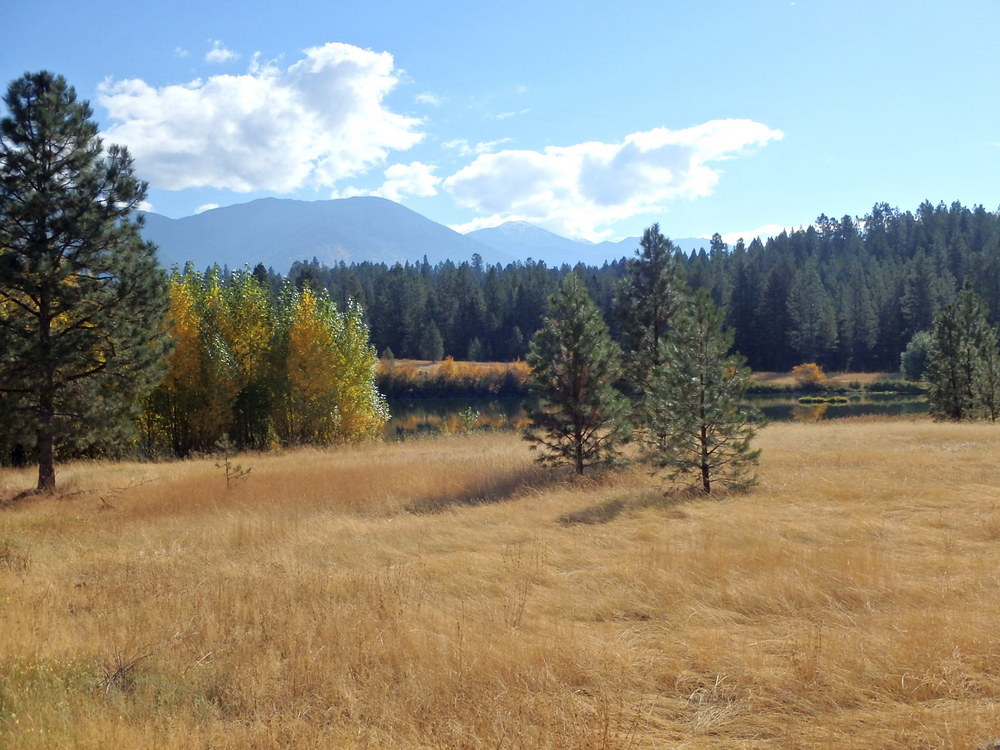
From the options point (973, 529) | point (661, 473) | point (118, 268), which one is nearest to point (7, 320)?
point (118, 268)

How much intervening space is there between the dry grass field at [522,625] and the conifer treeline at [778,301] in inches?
2285

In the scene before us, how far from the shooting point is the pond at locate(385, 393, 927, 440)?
46406mm

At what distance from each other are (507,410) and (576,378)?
4797 cm

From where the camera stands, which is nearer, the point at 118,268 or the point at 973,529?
the point at 973,529

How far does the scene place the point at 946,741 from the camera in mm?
3803

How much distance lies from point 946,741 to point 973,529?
22.0 ft

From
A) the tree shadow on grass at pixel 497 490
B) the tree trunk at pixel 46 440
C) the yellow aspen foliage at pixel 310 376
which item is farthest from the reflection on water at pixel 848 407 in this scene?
the tree trunk at pixel 46 440

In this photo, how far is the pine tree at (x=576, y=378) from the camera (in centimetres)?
1536

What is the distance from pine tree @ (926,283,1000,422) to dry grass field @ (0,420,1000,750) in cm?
1883

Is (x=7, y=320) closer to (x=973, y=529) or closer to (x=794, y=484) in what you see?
(x=794, y=484)

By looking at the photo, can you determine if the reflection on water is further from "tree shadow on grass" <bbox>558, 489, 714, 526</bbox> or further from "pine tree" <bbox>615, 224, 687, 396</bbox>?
"tree shadow on grass" <bbox>558, 489, 714, 526</bbox>

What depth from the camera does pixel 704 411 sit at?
12930 mm

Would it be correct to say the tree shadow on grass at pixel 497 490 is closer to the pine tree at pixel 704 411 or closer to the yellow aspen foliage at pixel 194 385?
the pine tree at pixel 704 411

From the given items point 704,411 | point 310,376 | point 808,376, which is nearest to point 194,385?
point 310,376
